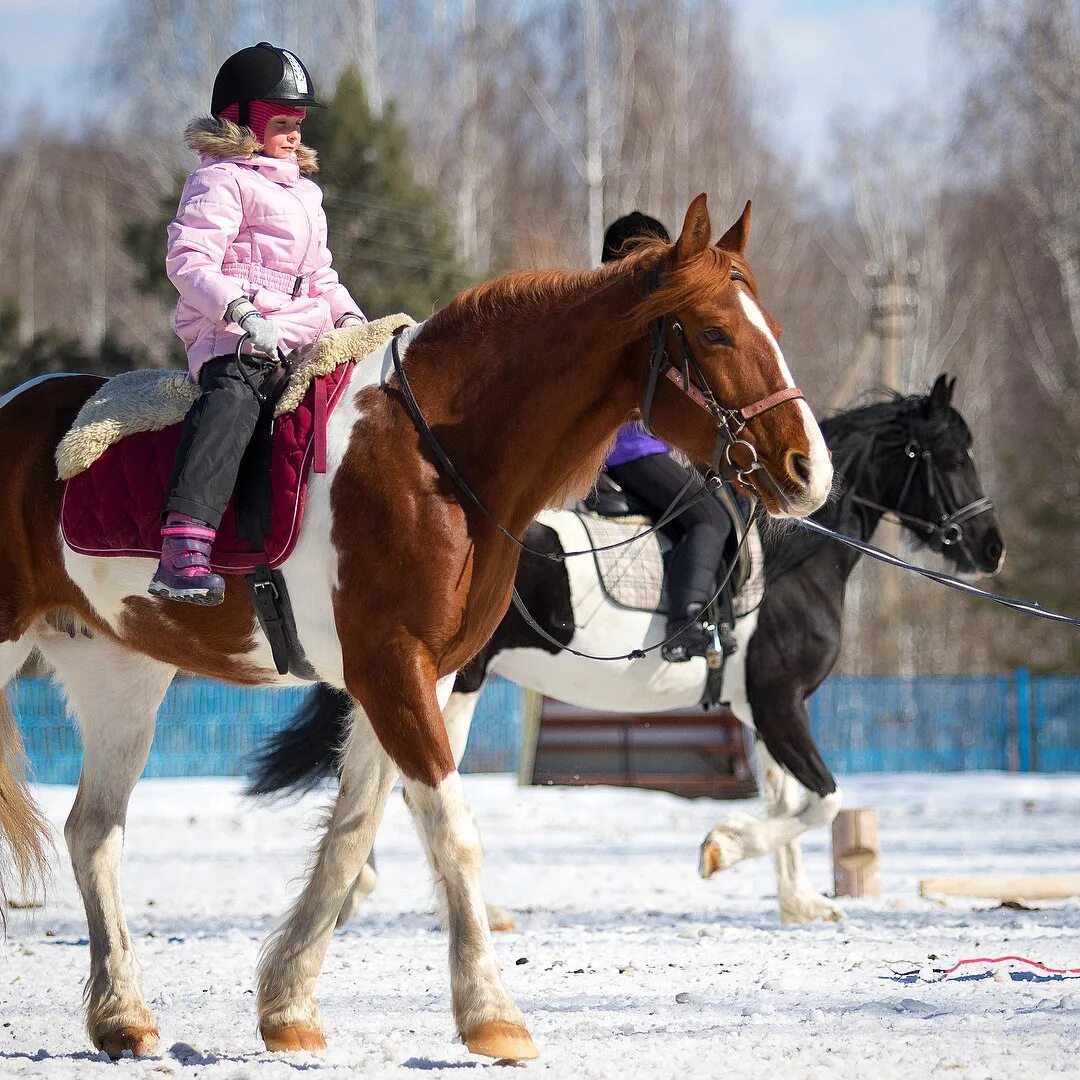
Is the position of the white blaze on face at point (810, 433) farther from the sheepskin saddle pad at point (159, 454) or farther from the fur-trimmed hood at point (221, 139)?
the fur-trimmed hood at point (221, 139)

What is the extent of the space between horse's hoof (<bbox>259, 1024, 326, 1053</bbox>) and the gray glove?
6.29 ft

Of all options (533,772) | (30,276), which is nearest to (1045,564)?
(533,772)

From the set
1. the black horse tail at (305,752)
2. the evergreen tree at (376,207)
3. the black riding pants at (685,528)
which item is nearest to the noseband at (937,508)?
the black riding pants at (685,528)

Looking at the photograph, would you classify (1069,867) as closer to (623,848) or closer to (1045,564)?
(623,848)

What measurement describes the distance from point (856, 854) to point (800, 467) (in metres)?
4.79

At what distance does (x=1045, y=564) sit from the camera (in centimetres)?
2567

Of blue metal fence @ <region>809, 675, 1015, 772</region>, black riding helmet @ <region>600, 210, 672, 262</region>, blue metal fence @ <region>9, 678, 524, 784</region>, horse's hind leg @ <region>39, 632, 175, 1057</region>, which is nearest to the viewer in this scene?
horse's hind leg @ <region>39, 632, 175, 1057</region>

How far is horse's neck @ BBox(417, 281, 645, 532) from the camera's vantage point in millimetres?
4328

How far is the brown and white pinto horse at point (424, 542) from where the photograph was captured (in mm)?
4062

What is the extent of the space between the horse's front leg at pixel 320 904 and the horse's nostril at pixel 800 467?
4.73 ft

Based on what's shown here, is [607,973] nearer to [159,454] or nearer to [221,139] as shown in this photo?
[159,454]

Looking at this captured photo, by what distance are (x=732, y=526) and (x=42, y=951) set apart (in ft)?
12.8

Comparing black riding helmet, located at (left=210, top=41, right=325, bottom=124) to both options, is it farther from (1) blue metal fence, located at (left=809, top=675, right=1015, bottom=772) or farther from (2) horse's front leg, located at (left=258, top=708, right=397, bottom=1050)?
(1) blue metal fence, located at (left=809, top=675, right=1015, bottom=772)

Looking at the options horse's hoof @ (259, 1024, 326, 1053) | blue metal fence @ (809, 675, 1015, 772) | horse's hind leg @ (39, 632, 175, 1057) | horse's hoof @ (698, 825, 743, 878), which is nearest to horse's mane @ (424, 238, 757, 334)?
horse's hind leg @ (39, 632, 175, 1057)
